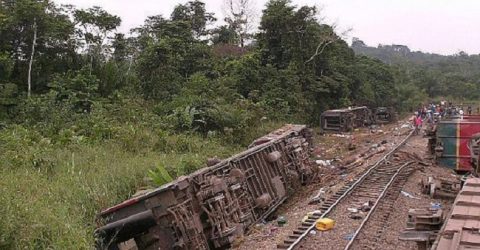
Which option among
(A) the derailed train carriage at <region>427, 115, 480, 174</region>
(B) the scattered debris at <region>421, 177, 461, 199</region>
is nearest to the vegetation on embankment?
(B) the scattered debris at <region>421, 177, 461, 199</region>

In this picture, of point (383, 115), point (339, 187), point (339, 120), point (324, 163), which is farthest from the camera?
point (383, 115)

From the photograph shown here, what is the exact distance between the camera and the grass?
23.3 feet

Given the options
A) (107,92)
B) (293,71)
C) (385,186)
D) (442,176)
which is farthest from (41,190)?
(293,71)

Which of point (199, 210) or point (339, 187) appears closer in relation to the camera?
point (199, 210)

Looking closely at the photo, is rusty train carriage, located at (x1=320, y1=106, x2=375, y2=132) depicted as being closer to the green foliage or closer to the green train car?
the green train car

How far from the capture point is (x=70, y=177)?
10.4 m

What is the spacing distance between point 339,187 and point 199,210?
540 cm

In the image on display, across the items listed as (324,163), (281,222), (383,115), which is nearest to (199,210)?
(281,222)

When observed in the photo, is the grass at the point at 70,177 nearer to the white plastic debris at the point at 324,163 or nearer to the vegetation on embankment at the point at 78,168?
the vegetation on embankment at the point at 78,168

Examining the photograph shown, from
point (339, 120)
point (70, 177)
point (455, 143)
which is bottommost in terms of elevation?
point (339, 120)

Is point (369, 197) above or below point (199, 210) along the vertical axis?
below

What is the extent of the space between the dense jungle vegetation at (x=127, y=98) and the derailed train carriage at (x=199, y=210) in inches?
25.9

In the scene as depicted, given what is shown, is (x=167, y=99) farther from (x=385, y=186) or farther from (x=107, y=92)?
(x=385, y=186)

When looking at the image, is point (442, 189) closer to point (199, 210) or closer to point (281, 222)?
point (281, 222)
